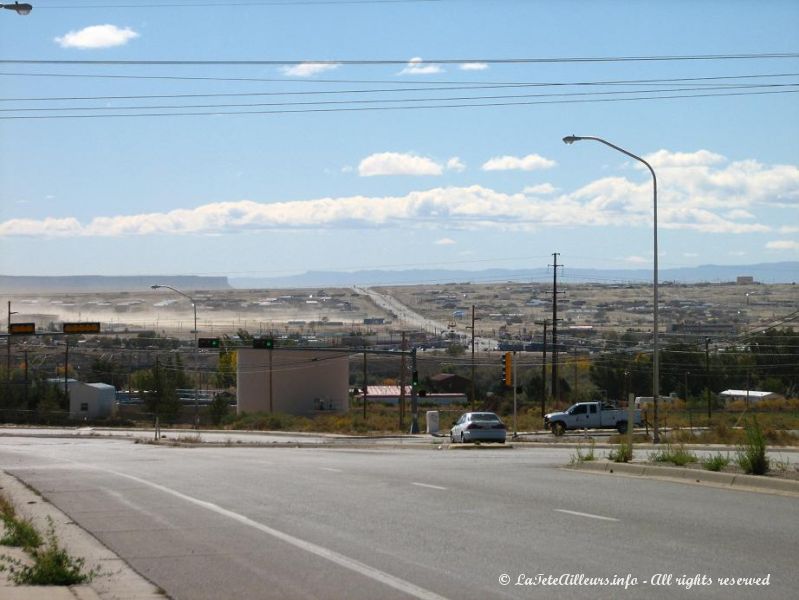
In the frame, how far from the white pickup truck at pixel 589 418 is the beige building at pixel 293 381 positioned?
3643cm

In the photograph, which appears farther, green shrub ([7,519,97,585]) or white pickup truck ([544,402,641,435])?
white pickup truck ([544,402,641,435])

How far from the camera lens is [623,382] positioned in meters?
101

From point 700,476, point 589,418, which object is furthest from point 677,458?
point 589,418

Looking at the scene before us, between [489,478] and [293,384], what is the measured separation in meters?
75.7

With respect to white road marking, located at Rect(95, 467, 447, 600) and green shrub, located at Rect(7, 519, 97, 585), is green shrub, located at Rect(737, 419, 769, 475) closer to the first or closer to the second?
white road marking, located at Rect(95, 467, 447, 600)

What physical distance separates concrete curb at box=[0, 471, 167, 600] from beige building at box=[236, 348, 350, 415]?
7663cm

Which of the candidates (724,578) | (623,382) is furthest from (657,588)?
(623,382)

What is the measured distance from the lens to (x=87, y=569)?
11.6 m

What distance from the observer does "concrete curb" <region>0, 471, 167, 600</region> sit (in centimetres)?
1017

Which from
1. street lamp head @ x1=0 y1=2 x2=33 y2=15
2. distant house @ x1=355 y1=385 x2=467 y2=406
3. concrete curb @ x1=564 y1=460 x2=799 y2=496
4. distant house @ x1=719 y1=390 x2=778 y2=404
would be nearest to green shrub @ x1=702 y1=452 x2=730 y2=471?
concrete curb @ x1=564 y1=460 x2=799 y2=496

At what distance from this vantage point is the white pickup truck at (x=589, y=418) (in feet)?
192

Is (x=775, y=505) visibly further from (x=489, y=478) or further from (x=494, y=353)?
(x=494, y=353)

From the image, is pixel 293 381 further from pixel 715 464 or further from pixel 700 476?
pixel 700 476

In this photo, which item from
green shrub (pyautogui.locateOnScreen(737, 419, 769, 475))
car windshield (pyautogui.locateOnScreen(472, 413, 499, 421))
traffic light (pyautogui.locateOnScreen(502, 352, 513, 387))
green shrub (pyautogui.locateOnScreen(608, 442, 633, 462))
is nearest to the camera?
green shrub (pyautogui.locateOnScreen(737, 419, 769, 475))
